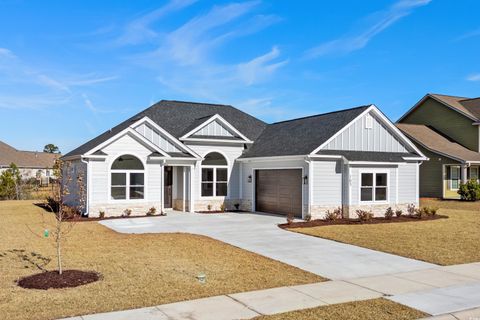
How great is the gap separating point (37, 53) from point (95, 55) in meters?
2.37

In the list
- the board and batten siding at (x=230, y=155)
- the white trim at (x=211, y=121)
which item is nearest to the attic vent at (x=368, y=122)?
the white trim at (x=211, y=121)

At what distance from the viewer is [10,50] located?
17.6 meters

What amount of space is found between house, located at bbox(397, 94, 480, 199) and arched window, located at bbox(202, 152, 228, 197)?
653 inches

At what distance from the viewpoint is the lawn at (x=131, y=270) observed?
7.18 m

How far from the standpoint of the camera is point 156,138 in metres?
22.1

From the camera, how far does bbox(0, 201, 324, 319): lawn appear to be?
23.5 feet

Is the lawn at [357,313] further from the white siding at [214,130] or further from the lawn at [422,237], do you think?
the white siding at [214,130]

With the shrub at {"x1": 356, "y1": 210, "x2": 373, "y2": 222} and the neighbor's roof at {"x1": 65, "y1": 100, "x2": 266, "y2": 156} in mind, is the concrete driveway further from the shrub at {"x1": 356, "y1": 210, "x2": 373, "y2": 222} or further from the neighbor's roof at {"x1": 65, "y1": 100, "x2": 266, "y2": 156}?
the neighbor's roof at {"x1": 65, "y1": 100, "x2": 266, "y2": 156}

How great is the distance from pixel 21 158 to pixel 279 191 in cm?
5022

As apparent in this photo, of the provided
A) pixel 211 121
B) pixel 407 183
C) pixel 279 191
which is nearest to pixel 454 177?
pixel 407 183

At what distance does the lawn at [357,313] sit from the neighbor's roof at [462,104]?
32.1 metres

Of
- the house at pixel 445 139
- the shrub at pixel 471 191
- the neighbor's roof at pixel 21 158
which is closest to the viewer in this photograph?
the shrub at pixel 471 191

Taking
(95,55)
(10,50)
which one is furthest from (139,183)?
(10,50)

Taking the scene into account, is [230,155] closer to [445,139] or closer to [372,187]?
[372,187]
